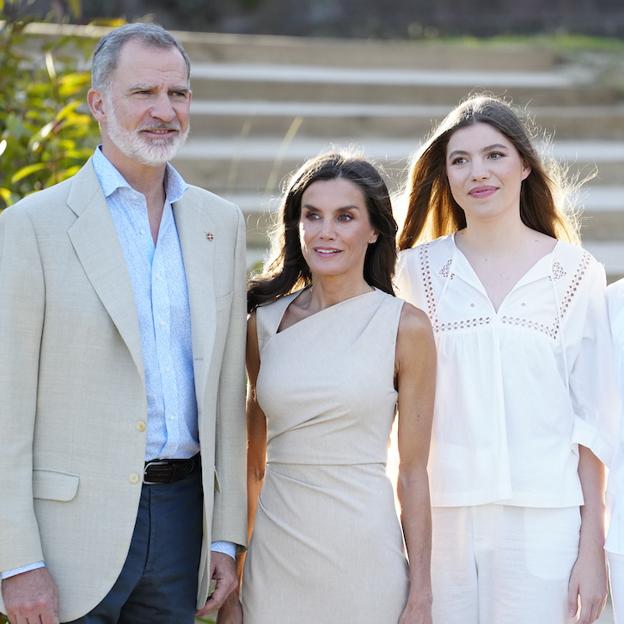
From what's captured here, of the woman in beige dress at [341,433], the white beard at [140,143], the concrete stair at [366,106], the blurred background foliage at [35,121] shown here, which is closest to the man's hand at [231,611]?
the woman in beige dress at [341,433]

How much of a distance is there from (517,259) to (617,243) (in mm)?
3330

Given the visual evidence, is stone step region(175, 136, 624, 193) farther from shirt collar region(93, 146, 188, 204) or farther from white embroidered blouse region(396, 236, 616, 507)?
shirt collar region(93, 146, 188, 204)

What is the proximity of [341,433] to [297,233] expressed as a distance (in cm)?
58

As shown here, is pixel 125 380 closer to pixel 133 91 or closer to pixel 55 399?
pixel 55 399

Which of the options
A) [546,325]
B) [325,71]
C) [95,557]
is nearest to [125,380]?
[95,557]

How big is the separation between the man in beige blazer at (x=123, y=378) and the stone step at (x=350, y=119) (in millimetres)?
4562

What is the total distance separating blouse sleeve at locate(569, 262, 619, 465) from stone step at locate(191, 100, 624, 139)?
446cm

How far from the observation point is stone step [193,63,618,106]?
7.97 m

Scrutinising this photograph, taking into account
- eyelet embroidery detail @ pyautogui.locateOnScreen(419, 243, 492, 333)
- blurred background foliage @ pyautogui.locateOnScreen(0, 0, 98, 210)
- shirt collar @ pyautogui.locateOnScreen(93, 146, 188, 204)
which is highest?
blurred background foliage @ pyautogui.locateOnScreen(0, 0, 98, 210)

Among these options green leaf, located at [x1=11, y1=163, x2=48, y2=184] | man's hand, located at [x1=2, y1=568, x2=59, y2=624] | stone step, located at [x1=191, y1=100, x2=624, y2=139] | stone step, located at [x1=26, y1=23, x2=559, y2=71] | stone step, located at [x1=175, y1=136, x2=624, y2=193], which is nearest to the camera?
man's hand, located at [x1=2, y1=568, x2=59, y2=624]

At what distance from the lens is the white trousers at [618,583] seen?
2.69 m

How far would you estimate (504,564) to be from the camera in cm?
273

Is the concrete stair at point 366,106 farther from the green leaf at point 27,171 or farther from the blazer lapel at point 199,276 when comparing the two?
the blazer lapel at point 199,276

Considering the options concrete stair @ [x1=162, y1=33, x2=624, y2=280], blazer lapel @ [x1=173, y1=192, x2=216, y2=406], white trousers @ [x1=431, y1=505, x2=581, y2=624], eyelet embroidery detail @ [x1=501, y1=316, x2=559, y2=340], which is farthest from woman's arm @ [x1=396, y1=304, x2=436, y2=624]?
concrete stair @ [x1=162, y1=33, x2=624, y2=280]
